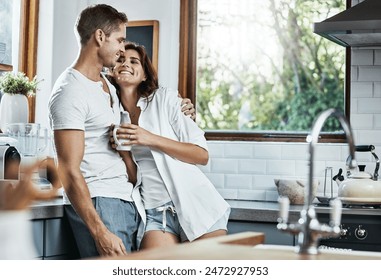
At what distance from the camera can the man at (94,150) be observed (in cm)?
271

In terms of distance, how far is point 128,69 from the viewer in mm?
3039

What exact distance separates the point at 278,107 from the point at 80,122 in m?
1.43

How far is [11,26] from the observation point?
3945 mm

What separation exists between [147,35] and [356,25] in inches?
44.8

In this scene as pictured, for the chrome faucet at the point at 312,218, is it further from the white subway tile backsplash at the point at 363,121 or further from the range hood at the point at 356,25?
the white subway tile backsplash at the point at 363,121

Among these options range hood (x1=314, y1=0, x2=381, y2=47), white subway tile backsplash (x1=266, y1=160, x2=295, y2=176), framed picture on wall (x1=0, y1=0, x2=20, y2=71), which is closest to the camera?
range hood (x1=314, y1=0, x2=381, y2=47)

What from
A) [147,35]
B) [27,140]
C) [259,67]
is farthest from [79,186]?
[259,67]

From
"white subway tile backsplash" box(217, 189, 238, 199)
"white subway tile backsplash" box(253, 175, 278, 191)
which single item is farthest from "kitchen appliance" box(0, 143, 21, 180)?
"white subway tile backsplash" box(253, 175, 278, 191)

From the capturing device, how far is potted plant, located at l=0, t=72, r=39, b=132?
363cm

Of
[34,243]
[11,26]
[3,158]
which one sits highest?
[11,26]

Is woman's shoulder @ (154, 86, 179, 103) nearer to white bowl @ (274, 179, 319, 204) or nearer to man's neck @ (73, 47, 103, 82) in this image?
man's neck @ (73, 47, 103, 82)

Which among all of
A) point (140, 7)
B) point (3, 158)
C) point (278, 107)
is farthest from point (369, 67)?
point (3, 158)

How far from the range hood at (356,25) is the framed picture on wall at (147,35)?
2.92 feet

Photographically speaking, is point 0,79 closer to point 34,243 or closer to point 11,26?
point 11,26
